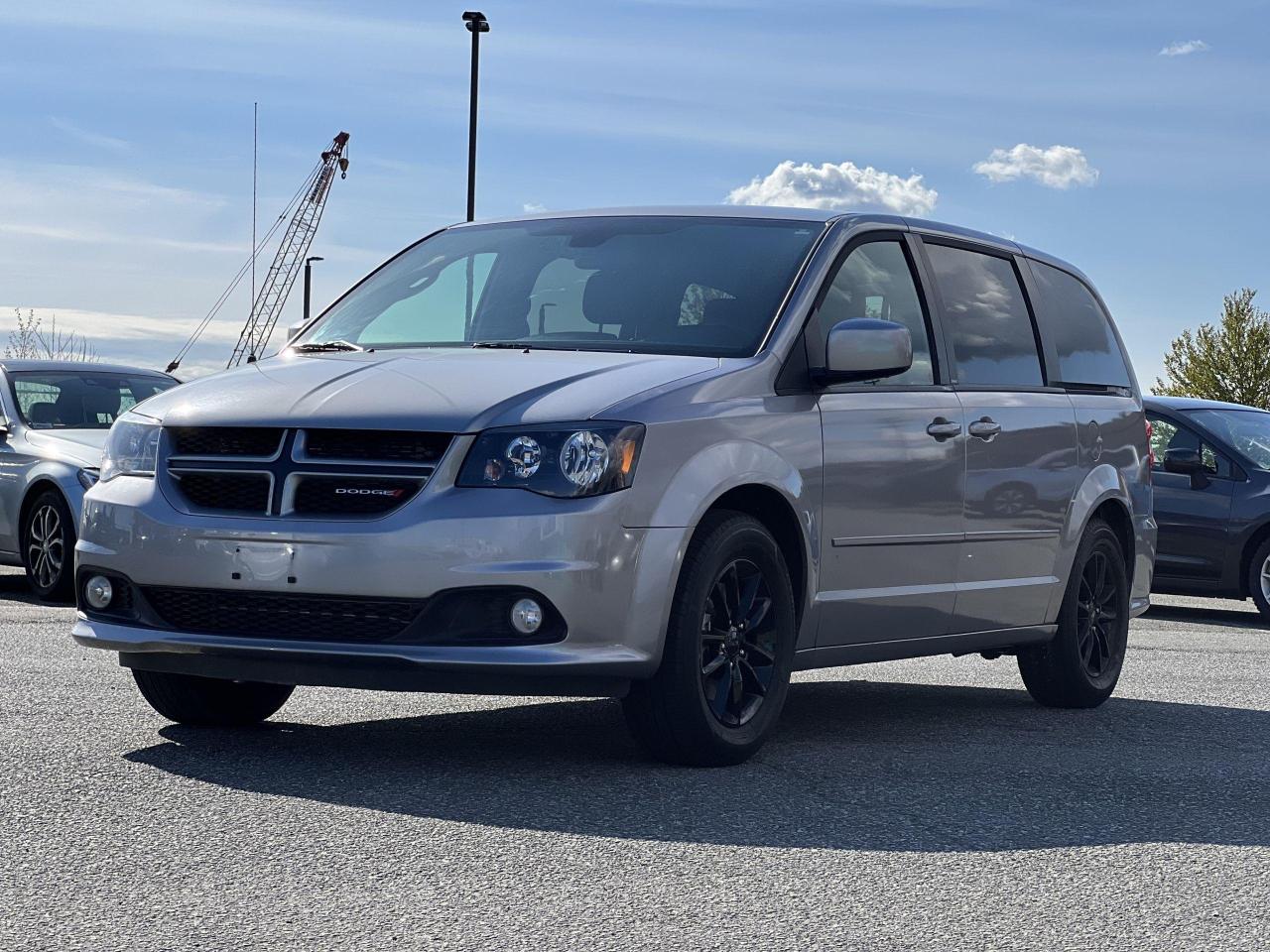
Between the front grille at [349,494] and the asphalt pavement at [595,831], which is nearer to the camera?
the asphalt pavement at [595,831]

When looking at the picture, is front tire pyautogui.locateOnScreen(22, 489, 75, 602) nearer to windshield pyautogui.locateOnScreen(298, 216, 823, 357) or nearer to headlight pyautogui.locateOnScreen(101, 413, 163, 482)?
windshield pyautogui.locateOnScreen(298, 216, 823, 357)

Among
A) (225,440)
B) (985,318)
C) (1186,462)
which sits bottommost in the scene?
(1186,462)

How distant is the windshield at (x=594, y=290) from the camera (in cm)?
682

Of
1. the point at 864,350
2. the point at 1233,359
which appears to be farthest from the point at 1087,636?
the point at 1233,359

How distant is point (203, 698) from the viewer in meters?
6.85

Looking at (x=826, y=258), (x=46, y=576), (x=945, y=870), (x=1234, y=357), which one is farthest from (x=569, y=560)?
(x=1234, y=357)

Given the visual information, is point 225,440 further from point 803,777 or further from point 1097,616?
point 1097,616

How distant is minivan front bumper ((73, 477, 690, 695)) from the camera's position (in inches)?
224

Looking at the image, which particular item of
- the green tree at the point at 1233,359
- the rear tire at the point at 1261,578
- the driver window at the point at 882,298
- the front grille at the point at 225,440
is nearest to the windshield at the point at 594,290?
the driver window at the point at 882,298

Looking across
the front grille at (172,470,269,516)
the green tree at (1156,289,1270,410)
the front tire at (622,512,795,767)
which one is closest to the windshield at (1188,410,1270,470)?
the front tire at (622,512,795,767)

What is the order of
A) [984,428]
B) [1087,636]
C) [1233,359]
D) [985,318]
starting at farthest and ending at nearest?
1. [1233,359]
2. [1087,636]
3. [985,318]
4. [984,428]

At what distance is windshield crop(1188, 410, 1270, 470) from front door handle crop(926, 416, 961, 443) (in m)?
8.40

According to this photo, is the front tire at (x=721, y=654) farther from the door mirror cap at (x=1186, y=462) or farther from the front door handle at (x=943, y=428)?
the door mirror cap at (x=1186, y=462)

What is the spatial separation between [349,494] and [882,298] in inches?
98.3
